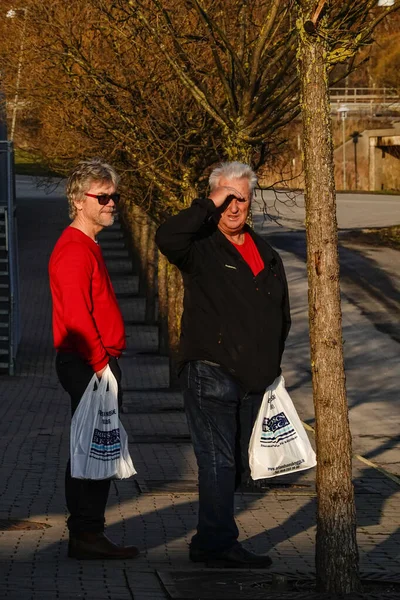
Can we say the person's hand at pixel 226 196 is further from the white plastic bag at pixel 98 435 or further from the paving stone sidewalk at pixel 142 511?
the paving stone sidewalk at pixel 142 511

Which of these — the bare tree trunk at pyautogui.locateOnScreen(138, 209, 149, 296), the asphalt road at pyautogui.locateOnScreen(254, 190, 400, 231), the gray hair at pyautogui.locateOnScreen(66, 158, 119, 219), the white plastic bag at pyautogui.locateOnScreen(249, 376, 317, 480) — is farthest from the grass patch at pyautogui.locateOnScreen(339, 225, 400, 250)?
the white plastic bag at pyautogui.locateOnScreen(249, 376, 317, 480)

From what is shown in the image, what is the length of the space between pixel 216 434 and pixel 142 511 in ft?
6.69

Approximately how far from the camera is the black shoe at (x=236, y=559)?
607 cm

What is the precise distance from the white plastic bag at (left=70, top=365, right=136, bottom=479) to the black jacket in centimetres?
39

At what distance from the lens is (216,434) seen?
239 inches

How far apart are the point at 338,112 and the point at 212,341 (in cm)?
6913

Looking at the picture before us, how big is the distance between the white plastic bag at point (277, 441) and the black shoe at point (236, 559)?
0.36 meters

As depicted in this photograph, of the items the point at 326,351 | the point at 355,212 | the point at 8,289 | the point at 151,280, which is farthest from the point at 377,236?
the point at 326,351

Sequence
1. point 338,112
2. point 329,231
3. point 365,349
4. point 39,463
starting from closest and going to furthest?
point 329,231
point 39,463
point 365,349
point 338,112

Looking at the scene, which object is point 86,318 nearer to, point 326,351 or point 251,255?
point 251,255

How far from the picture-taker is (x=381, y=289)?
103 feet

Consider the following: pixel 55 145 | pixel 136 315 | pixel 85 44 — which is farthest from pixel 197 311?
pixel 136 315

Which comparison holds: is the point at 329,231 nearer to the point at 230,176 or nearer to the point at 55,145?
the point at 230,176

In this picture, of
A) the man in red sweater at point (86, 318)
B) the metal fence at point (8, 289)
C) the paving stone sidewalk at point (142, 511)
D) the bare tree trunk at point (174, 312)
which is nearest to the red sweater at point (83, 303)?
the man in red sweater at point (86, 318)
